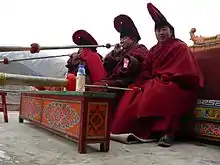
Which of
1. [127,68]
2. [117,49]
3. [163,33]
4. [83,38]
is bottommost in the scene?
[127,68]

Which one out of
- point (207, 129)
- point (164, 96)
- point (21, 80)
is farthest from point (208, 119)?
point (21, 80)

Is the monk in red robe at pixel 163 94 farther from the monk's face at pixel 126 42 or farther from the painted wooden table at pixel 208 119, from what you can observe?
the monk's face at pixel 126 42

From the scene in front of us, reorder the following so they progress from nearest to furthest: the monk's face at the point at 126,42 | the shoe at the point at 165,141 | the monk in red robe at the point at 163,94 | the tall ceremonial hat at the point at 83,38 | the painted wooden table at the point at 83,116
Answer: the painted wooden table at the point at 83,116
the shoe at the point at 165,141
the monk in red robe at the point at 163,94
the monk's face at the point at 126,42
the tall ceremonial hat at the point at 83,38

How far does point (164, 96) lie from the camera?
118 inches

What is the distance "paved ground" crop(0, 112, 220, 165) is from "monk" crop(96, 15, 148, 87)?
1001 millimetres

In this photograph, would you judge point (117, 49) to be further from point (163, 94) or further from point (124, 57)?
point (163, 94)

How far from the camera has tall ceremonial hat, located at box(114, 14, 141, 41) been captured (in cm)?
400

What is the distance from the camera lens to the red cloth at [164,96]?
118 inches

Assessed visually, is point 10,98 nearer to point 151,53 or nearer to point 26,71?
point 26,71

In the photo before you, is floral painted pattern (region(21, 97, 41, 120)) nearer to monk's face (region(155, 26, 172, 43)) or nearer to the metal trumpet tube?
monk's face (region(155, 26, 172, 43))

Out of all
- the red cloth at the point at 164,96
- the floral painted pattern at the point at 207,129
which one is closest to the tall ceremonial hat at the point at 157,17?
the red cloth at the point at 164,96

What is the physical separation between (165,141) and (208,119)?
2.03 feet

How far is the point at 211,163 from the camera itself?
7.13 feet

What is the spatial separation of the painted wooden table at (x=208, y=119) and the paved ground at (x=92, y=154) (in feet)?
0.85
